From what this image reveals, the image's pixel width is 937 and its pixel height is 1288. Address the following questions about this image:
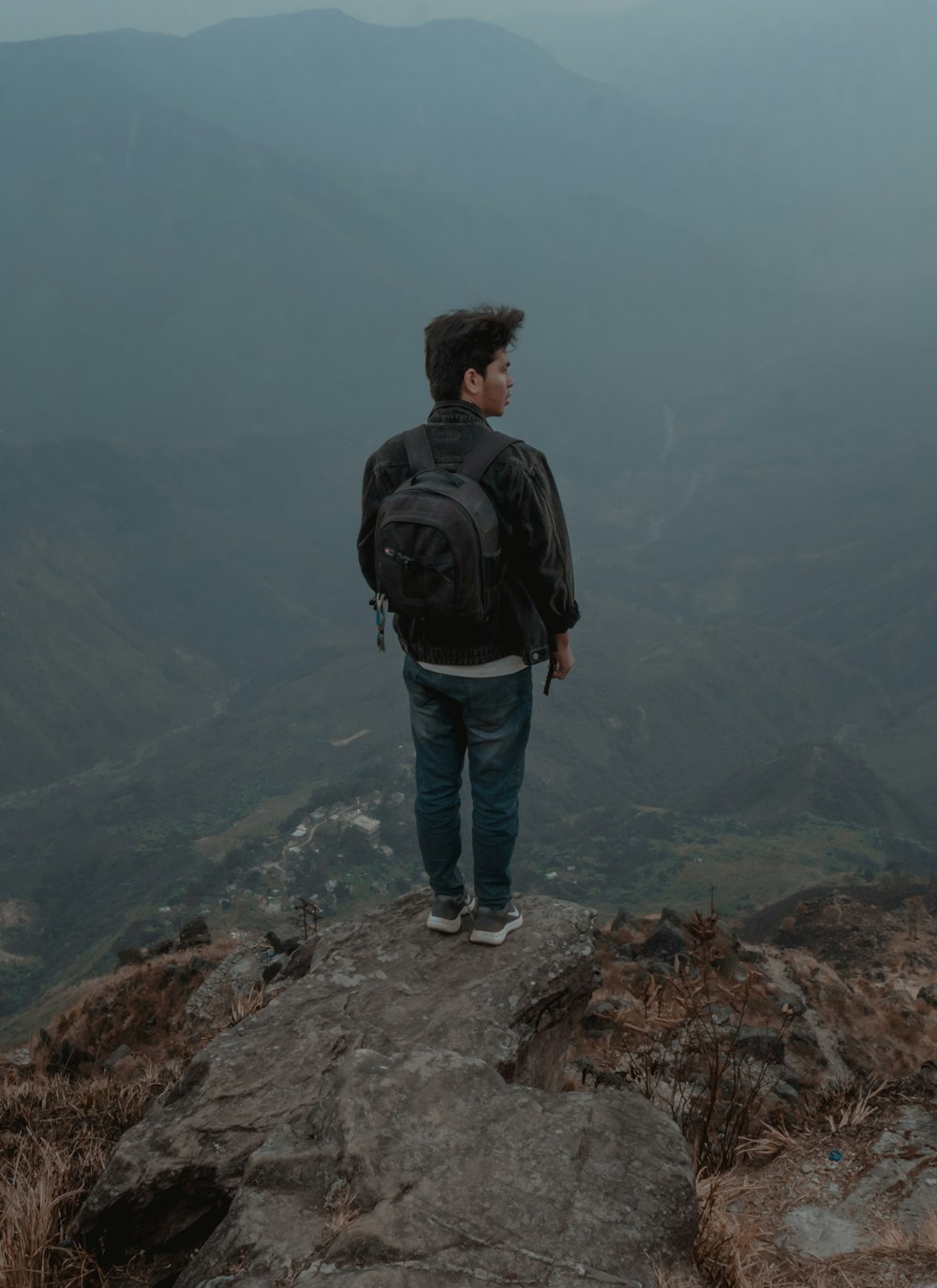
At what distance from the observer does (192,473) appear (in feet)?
624

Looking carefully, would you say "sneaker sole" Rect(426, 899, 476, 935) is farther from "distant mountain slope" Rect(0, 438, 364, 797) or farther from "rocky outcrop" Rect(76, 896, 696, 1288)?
"distant mountain slope" Rect(0, 438, 364, 797)

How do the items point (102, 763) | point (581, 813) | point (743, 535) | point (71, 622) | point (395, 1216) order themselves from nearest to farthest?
point (395, 1216) → point (581, 813) → point (102, 763) → point (71, 622) → point (743, 535)

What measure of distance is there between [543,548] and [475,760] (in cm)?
101

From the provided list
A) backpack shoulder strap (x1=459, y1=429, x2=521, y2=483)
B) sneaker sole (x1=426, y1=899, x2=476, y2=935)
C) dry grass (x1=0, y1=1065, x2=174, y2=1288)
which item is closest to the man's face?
backpack shoulder strap (x1=459, y1=429, x2=521, y2=483)

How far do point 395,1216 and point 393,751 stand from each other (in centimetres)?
8541

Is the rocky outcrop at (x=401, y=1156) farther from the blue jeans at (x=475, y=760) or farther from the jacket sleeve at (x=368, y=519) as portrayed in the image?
the jacket sleeve at (x=368, y=519)

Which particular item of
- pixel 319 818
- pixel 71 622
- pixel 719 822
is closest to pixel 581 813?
pixel 719 822

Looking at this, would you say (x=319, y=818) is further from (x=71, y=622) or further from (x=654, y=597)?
(x=654, y=597)

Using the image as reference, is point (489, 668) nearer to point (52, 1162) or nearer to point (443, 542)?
point (443, 542)

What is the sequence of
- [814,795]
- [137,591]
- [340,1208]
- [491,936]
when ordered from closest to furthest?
[340,1208] < [491,936] < [814,795] < [137,591]

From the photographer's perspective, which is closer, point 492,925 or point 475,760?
point 475,760

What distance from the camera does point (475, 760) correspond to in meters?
4.04

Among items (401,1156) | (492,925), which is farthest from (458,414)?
(401,1156)

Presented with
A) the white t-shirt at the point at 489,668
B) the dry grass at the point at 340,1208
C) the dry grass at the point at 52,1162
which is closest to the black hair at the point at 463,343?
the white t-shirt at the point at 489,668
